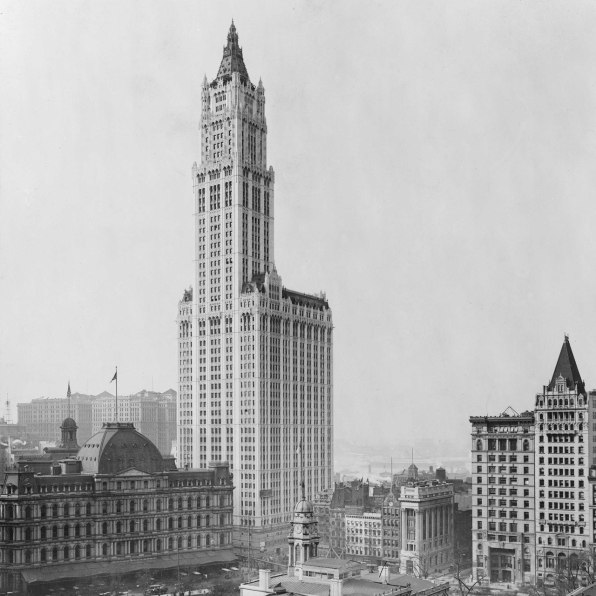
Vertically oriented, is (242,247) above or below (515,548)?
above

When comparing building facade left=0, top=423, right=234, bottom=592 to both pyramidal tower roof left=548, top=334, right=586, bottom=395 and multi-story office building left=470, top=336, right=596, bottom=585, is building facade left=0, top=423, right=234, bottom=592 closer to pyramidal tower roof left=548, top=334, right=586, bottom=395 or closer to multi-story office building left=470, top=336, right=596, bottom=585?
multi-story office building left=470, top=336, right=596, bottom=585

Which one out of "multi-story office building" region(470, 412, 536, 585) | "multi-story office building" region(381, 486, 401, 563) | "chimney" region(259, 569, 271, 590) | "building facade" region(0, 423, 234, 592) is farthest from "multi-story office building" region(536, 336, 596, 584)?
"chimney" region(259, 569, 271, 590)

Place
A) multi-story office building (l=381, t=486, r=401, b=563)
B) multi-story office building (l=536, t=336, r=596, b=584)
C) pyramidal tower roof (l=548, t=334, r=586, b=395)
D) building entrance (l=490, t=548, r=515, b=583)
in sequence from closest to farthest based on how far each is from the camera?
1. multi-story office building (l=536, t=336, r=596, b=584)
2. pyramidal tower roof (l=548, t=334, r=586, b=395)
3. building entrance (l=490, t=548, r=515, b=583)
4. multi-story office building (l=381, t=486, r=401, b=563)

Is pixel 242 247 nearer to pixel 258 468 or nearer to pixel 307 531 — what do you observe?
pixel 258 468

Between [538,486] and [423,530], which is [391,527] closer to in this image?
[423,530]

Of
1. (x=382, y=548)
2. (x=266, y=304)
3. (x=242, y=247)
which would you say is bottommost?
(x=382, y=548)

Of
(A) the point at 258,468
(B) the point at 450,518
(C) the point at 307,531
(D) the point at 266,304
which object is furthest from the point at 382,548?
(C) the point at 307,531

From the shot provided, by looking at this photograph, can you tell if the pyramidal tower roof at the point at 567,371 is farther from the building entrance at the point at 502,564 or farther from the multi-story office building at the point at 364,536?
the multi-story office building at the point at 364,536
